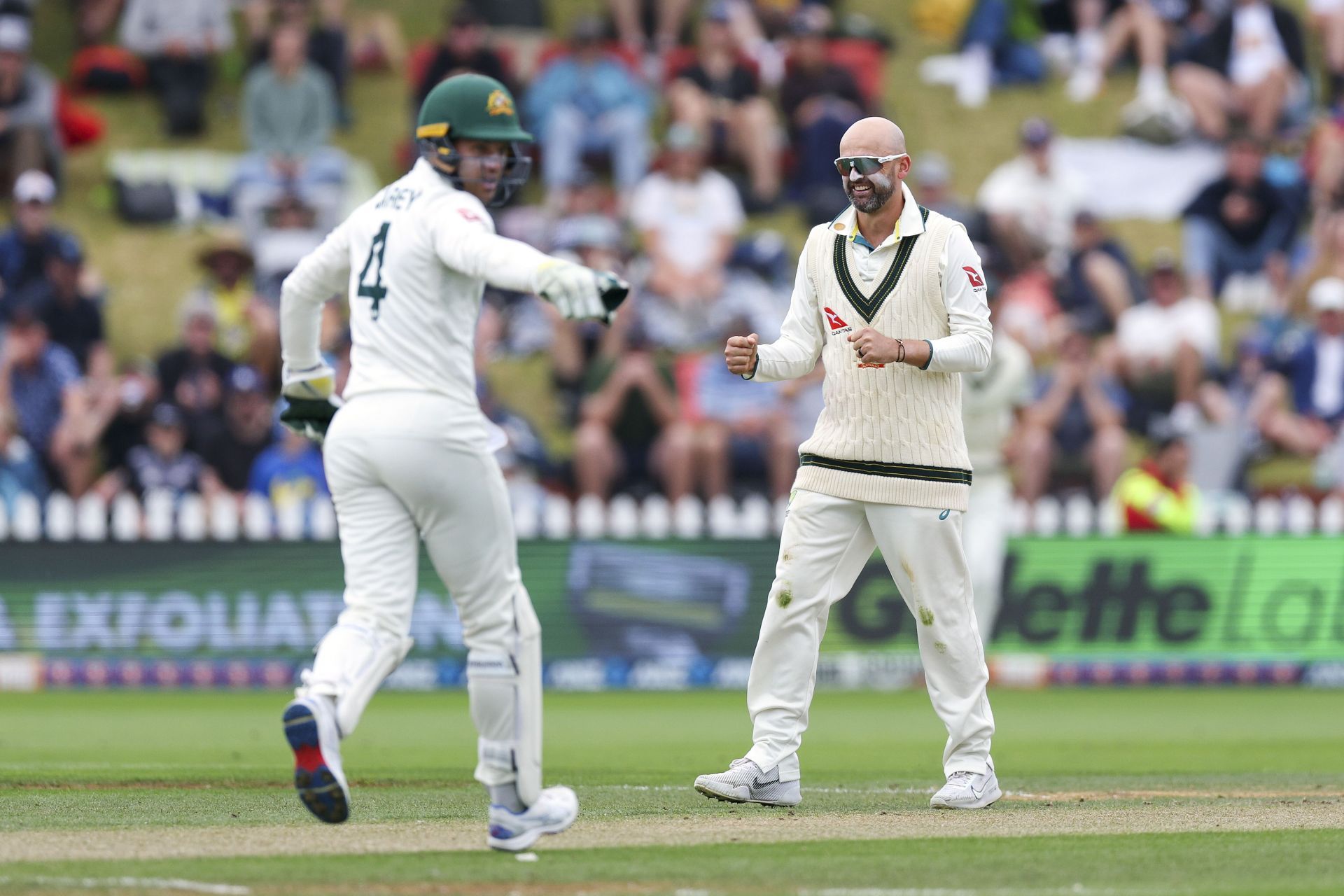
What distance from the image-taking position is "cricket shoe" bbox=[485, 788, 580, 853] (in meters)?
6.49

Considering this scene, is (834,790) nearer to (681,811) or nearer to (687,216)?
(681,811)

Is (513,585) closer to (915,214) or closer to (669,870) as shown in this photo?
(669,870)

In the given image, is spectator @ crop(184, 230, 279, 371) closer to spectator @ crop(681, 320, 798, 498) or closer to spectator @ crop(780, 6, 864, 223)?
spectator @ crop(681, 320, 798, 498)

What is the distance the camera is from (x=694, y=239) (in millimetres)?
19391

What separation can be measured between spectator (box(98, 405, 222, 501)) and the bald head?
973cm

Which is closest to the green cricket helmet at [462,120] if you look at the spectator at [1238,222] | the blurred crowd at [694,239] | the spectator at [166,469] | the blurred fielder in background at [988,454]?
the blurred fielder in background at [988,454]

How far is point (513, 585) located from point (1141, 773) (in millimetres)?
4725

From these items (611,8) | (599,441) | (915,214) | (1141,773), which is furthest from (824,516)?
(611,8)

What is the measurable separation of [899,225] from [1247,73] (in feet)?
52.4

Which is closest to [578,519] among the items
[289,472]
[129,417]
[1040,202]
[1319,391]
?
[289,472]

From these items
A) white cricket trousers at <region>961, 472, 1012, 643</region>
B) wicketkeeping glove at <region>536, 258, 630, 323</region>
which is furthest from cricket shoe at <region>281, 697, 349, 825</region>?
white cricket trousers at <region>961, 472, 1012, 643</region>

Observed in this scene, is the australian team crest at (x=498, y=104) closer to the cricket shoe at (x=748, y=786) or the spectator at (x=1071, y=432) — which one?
the cricket shoe at (x=748, y=786)

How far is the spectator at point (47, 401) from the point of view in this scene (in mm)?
17094

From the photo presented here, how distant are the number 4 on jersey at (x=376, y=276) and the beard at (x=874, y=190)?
2249 millimetres
